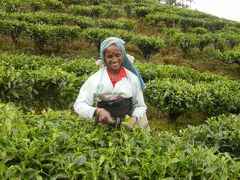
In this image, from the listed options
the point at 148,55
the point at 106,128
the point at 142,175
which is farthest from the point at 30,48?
the point at 142,175

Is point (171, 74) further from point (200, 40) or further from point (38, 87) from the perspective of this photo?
point (200, 40)

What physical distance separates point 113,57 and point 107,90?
0.34 m

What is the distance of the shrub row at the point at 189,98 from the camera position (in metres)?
Result: 5.16

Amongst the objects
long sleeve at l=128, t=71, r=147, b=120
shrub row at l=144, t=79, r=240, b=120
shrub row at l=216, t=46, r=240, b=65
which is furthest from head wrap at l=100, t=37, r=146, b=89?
shrub row at l=216, t=46, r=240, b=65

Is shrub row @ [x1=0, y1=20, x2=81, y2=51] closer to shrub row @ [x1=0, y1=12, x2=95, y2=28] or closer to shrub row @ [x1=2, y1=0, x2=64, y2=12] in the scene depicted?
shrub row @ [x1=0, y1=12, x2=95, y2=28]

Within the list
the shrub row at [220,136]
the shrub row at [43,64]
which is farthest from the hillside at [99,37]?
the shrub row at [220,136]

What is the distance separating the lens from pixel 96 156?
2045 millimetres

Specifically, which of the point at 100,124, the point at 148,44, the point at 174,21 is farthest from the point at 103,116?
the point at 174,21

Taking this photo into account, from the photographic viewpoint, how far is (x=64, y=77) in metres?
4.60

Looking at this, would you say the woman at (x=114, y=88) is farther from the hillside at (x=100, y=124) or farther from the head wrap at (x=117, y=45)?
the hillside at (x=100, y=124)

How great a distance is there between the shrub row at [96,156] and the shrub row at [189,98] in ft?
9.06

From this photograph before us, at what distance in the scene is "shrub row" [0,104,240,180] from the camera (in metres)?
1.82

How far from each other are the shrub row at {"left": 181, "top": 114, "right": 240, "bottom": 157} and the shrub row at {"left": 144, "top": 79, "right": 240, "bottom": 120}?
111 cm

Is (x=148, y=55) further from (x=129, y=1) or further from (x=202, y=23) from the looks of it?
(x=129, y=1)
